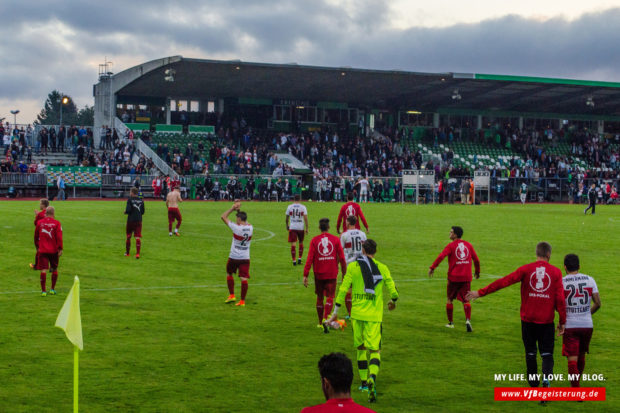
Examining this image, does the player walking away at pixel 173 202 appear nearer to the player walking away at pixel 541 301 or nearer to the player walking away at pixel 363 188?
the player walking away at pixel 541 301

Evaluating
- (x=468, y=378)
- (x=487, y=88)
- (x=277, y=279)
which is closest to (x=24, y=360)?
(x=468, y=378)

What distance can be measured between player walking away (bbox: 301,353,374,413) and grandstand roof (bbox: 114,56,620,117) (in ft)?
194

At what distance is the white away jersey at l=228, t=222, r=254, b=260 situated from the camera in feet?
52.7

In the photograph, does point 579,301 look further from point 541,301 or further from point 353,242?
→ point 353,242

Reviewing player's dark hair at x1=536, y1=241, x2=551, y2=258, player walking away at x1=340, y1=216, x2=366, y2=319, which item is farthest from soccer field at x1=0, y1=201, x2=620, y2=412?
player's dark hair at x1=536, y1=241, x2=551, y2=258

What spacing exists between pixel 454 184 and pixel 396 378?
5448 cm

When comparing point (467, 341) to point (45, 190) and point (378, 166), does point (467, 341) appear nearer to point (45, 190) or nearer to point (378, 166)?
point (45, 190)

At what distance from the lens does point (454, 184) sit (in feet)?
212

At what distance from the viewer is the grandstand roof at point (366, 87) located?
2672 inches

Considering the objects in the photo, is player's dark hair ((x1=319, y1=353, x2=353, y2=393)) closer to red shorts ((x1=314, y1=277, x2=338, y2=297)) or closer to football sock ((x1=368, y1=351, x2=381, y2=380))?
football sock ((x1=368, y1=351, x2=381, y2=380))

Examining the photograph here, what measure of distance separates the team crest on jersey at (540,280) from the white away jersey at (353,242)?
4.69 meters

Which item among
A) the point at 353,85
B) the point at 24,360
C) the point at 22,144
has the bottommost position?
the point at 24,360

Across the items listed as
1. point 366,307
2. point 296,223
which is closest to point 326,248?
point 366,307

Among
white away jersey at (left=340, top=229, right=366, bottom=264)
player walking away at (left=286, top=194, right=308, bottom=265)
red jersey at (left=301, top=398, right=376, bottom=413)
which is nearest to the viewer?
red jersey at (left=301, top=398, right=376, bottom=413)
